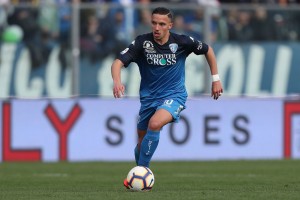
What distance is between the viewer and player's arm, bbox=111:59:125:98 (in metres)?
10.7

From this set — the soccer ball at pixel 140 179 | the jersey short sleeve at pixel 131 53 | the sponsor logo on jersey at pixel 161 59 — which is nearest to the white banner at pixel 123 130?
the sponsor logo on jersey at pixel 161 59

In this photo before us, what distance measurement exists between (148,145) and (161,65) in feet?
3.63

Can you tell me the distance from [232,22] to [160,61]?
8.39 meters

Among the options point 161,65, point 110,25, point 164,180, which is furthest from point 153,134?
point 110,25

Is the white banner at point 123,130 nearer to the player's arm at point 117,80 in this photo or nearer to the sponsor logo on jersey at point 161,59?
the sponsor logo on jersey at point 161,59

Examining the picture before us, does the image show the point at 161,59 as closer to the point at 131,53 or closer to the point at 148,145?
the point at 131,53

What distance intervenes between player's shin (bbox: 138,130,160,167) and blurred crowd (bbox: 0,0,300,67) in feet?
26.3

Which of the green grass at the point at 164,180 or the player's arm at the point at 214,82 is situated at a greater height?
the player's arm at the point at 214,82

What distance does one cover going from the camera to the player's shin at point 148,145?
11.1 metres

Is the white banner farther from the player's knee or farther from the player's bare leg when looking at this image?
the player's knee

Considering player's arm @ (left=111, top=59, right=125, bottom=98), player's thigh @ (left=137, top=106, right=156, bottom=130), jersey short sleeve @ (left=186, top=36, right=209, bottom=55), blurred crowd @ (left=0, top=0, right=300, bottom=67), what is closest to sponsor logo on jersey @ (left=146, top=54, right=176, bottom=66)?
jersey short sleeve @ (left=186, top=36, right=209, bottom=55)

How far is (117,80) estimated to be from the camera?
11.0 metres

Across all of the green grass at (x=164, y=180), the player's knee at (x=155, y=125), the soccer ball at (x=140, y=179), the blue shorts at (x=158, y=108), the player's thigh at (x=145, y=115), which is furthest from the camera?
the player's thigh at (x=145, y=115)

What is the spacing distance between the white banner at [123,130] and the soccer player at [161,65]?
6618 millimetres
